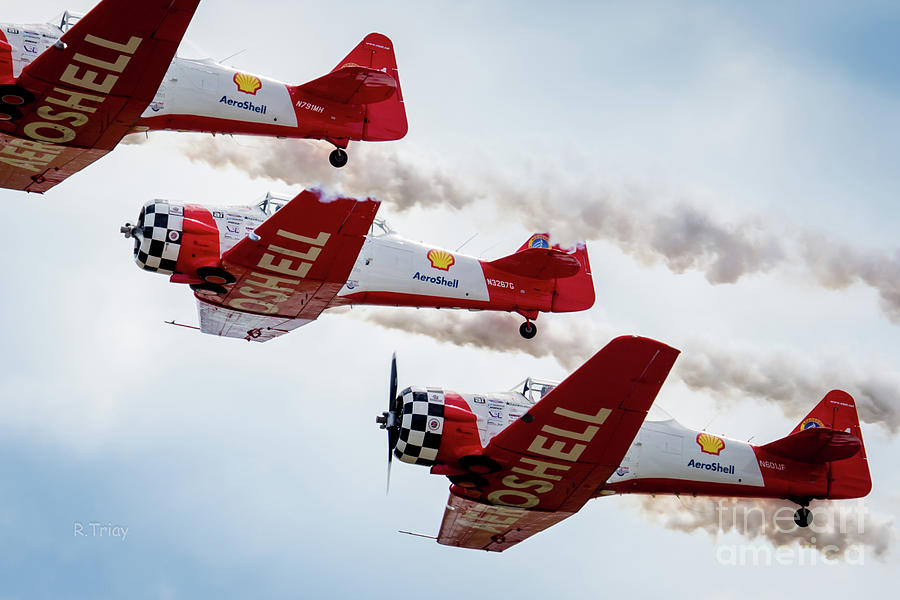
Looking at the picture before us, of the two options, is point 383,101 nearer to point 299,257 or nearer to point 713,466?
point 299,257

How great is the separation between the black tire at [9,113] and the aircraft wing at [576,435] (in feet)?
26.4

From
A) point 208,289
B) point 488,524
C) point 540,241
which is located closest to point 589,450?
point 488,524

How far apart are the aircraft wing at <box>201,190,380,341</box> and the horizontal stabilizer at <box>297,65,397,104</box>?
353cm

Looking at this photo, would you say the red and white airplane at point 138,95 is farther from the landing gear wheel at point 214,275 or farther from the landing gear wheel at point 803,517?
the landing gear wheel at point 803,517

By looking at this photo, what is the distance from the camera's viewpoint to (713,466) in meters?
24.7

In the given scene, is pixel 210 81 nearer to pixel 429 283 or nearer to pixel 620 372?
pixel 429 283

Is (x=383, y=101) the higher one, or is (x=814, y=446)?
(x=383, y=101)

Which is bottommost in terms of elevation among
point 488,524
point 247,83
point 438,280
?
point 488,524

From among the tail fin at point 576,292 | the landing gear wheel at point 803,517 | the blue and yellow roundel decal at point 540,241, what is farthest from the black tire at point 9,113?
the landing gear wheel at point 803,517

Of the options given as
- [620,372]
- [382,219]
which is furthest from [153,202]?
[620,372]

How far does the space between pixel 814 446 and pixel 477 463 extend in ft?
18.8

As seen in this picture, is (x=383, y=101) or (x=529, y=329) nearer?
(x=383, y=101)

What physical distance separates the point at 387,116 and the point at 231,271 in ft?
Answer: 15.5

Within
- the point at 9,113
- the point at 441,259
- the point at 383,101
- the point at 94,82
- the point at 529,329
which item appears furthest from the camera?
the point at 529,329
